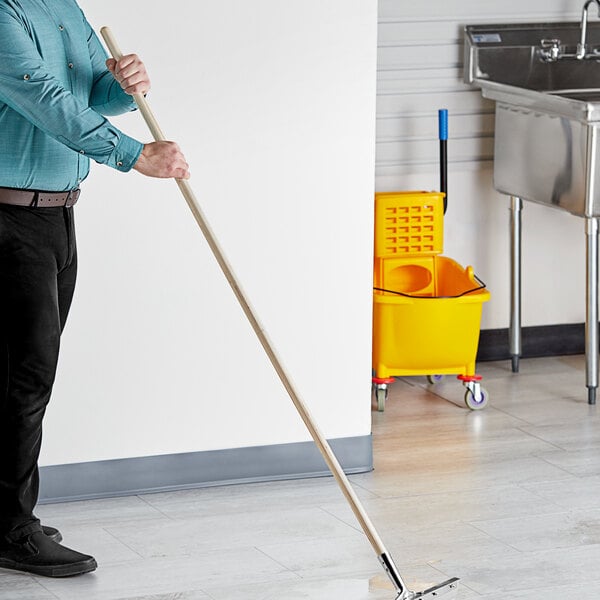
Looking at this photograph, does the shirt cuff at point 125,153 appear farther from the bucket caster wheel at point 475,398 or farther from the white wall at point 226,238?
the bucket caster wheel at point 475,398

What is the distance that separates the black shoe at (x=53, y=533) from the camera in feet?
9.64

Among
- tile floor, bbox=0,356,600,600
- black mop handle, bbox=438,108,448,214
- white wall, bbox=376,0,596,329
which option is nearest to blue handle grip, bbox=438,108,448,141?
black mop handle, bbox=438,108,448,214

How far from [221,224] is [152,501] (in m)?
0.72

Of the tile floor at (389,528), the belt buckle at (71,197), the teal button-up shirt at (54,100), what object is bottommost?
the tile floor at (389,528)

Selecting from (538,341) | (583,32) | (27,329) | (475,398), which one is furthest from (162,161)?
(538,341)

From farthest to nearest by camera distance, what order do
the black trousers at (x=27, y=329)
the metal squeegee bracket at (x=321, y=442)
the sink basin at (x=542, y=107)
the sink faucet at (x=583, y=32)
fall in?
the sink faucet at (x=583, y=32) → the sink basin at (x=542, y=107) → the black trousers at (x=27, y=329) → the metal squeegee bracket at (x=321, y=442)

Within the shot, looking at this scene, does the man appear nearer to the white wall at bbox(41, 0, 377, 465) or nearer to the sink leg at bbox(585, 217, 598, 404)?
the white wall at bbox(41, 0, 377, 465)

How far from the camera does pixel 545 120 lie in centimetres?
409

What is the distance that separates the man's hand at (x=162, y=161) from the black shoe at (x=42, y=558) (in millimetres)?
868

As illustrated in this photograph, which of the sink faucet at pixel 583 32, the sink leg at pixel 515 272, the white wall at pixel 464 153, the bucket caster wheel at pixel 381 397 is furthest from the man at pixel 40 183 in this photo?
the sink faucet at pixel 583 32

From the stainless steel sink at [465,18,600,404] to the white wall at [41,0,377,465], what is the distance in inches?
36.1

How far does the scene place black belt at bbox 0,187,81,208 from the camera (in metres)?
2.62

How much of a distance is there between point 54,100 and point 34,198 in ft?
0.83

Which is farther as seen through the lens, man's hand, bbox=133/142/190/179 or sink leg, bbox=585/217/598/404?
sink leg, bbox=585/217/598/404
